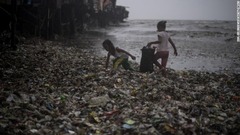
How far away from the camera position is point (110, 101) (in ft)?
18.4

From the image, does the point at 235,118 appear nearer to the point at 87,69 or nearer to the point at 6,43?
the point at 87,69

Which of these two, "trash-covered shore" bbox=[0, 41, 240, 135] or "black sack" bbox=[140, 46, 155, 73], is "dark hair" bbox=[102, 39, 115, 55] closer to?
"trash-covered shore" bbox=[0, 41, 240, 135]

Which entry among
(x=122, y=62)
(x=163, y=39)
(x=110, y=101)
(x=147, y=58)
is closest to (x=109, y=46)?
(x=122, y=62)

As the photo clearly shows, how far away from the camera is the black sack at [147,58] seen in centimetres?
809

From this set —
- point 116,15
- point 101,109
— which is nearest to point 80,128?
point 101,109

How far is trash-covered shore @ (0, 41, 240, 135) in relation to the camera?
4496mm

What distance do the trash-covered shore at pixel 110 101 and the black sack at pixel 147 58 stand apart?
0.27 metres

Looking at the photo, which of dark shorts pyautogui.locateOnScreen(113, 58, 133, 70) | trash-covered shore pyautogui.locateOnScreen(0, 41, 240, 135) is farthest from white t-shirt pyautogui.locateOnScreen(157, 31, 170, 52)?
dark shorts pyautogui.locateOnScreen(113, 58, 133, 70)

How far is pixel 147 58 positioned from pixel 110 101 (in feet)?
9.19

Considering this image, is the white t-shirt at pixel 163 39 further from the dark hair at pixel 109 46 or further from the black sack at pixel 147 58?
the dark hair at pixel 109 46

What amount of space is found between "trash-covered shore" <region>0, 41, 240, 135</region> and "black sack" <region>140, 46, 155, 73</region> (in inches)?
10.8

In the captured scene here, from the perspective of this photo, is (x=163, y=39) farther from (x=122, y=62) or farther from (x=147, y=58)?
(x=122, y=62)

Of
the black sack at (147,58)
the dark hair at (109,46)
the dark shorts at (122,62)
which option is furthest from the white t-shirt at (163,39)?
the dark hair at (109,46)

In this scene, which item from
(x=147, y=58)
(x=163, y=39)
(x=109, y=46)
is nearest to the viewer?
(x=163, y=39)
